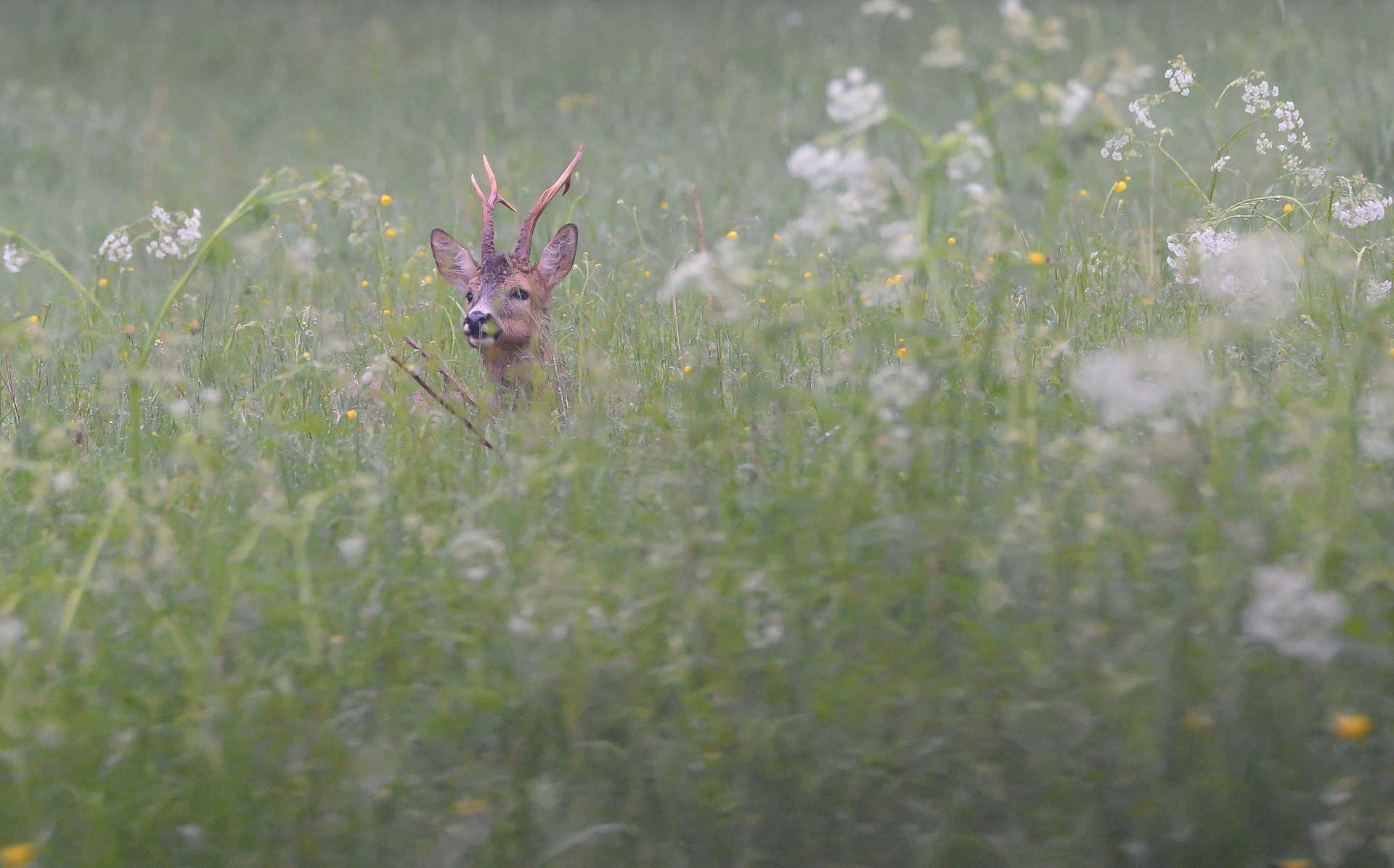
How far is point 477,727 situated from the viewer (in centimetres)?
219

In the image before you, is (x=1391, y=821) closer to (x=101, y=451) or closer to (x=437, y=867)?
(x=437, y=867)

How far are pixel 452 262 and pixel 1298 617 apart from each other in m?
3.07

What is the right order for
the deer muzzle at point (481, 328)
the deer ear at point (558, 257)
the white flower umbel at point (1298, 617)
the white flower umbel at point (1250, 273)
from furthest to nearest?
the deer ear at point (558, 257)
the deer muzzle at point (481, 328)
the white flower umbel at point (1250, 273)
the white flower umbel at point (1298, 617)

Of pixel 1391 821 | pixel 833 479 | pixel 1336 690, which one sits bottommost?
pixel 1391 821

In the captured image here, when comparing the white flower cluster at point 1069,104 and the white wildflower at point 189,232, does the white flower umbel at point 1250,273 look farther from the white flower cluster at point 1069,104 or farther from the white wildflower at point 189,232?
the white wildflower at point 189,232

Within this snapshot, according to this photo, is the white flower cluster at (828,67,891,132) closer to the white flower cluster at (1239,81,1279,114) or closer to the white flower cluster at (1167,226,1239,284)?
the white flower cluster at (1167,226,1239,284)

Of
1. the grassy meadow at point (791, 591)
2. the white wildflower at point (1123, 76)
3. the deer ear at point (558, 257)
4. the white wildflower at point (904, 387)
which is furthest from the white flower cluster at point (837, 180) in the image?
the deer ear at point (558, 257)

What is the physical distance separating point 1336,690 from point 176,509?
2.45 m

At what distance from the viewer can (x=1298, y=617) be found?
6.48 ft

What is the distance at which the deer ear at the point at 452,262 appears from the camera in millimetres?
4281

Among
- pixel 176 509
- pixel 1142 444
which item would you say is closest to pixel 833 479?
pixel 1142 444

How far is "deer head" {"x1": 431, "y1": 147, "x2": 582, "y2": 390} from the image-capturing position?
4.04m

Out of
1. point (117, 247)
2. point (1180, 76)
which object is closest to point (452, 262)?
point (117, 247)

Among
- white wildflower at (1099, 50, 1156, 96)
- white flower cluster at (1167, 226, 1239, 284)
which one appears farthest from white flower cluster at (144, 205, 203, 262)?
white flower cluster at (1167, 226, 1239, 284)
